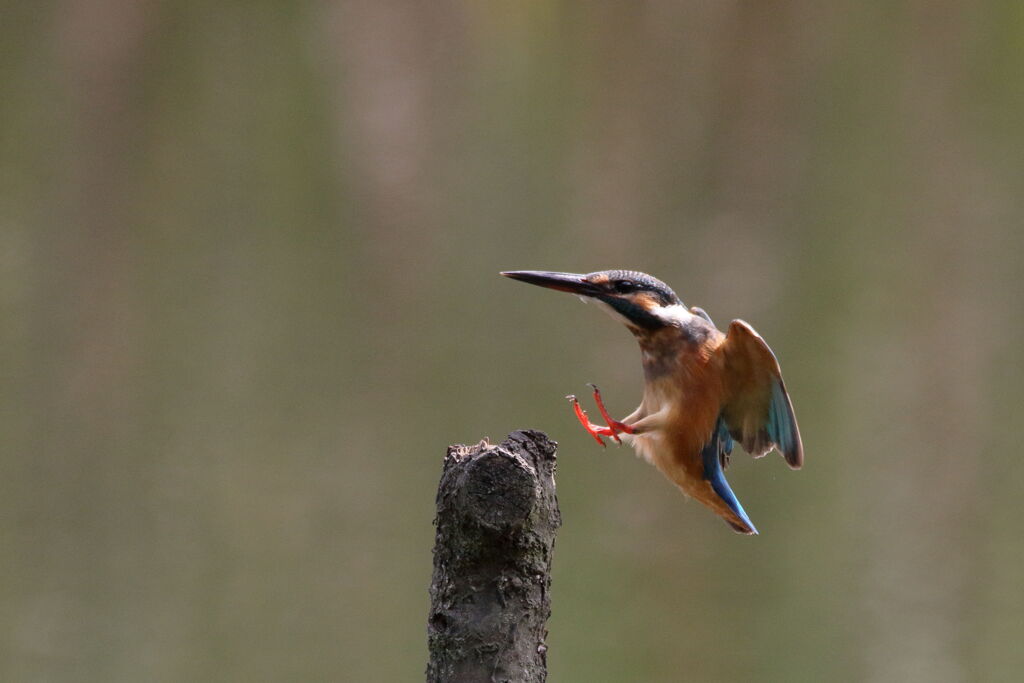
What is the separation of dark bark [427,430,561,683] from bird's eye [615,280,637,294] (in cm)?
52

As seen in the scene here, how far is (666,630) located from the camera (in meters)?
3.22

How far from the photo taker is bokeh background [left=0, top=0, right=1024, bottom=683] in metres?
3.19

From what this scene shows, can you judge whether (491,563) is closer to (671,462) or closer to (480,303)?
(671,462)

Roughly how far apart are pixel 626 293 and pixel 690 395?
16cm

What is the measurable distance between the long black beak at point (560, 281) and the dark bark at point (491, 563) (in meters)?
0.49

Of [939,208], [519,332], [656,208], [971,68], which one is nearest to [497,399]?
[519,332]

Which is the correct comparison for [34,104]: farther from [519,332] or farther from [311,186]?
[519,332]

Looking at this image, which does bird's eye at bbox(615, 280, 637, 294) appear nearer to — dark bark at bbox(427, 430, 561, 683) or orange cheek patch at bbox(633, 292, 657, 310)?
orange cheek patch at bbox(633, 292, 657, 310)

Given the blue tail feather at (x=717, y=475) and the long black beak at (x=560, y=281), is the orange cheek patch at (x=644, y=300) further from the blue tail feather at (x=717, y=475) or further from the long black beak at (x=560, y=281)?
the blue tail feather at (x=717, y=475)

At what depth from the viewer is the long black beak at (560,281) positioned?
150 centimetres

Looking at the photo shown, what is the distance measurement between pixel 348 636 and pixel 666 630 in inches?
35.3

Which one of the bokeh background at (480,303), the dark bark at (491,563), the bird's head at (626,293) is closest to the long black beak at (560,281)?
the bird's head at (626,293)

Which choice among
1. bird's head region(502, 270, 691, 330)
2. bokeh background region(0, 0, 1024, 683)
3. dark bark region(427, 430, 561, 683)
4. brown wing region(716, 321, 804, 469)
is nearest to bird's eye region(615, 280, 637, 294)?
bird's head region(502, 270, 691, 330)

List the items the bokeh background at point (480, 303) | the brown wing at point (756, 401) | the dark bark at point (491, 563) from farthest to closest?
the bokeh background at point (480, 303) < the brown wing at point (756, 401) < the dark bark at point (491, 563)
